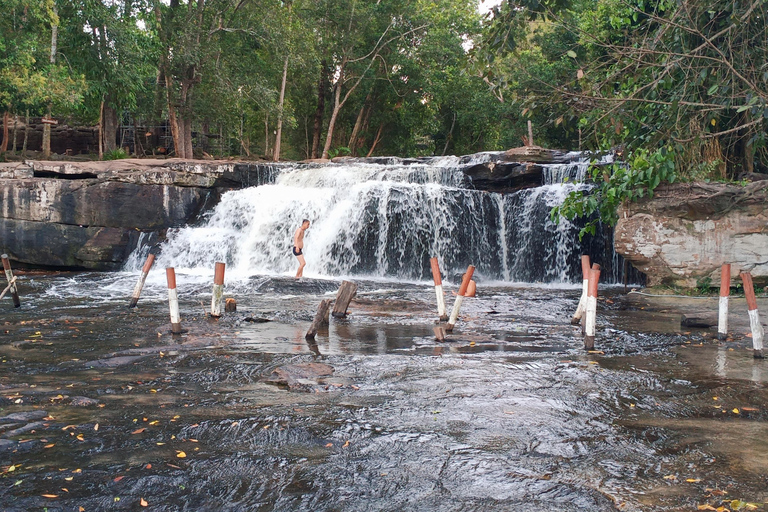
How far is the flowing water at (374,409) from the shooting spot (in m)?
4.28

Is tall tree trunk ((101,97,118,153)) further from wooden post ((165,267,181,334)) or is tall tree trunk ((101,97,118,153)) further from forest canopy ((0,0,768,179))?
wooden post ((165,267,181,334))

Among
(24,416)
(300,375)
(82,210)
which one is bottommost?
(24,416)

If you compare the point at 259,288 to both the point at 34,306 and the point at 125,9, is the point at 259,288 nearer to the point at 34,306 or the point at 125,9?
the point at 34,306

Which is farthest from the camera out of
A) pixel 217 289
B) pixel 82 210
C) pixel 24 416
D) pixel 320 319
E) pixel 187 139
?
pixel 187 139

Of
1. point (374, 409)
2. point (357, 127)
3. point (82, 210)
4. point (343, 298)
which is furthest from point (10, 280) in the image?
point (357, 127)

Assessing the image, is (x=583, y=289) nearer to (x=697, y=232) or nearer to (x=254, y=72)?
(x=697, y=232)

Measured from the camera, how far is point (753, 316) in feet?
24.5

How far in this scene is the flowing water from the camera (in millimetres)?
4277

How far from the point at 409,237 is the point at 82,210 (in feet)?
30.8

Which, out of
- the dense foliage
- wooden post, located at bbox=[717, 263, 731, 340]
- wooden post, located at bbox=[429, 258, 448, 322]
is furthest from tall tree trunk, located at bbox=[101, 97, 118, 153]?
wooden post, located at bbox=[717, 263, 731, 340]

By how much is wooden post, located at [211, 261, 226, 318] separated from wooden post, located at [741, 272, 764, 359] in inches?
Answer: 262

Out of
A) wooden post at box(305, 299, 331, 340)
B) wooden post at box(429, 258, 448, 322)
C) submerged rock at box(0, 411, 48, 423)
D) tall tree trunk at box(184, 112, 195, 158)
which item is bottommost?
submerged rock at box(0, 411, 48, 423)

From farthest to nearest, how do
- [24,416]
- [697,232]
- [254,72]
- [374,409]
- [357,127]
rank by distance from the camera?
[357,127] → [254,72] → [697,232] → [374,409] → [24,416]

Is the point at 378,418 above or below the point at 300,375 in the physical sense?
below
